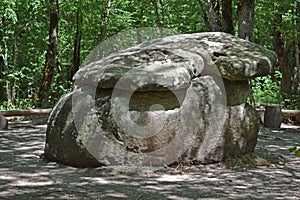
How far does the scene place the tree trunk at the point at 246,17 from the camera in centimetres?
869

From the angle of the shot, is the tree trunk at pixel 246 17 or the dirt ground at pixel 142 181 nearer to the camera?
the dirt ground at pixel 142 181

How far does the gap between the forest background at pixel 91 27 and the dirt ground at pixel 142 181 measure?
24.3 feet

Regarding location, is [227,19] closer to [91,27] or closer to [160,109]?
[160,109]

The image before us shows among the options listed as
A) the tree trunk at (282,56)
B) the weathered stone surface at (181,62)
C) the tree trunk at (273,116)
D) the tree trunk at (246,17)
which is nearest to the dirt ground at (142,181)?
the weathered stone surface at (181,62)

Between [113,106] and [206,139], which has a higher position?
[113,106]

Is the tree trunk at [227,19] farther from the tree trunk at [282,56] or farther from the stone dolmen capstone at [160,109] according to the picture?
the tree trunk at [282,56]

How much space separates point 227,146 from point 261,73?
109cm

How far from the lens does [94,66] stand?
577 cm

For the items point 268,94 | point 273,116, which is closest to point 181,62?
point 273,116

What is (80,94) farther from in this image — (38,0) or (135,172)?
(38,0)

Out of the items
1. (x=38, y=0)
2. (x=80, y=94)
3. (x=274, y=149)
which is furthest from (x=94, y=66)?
(x=38, y=0)

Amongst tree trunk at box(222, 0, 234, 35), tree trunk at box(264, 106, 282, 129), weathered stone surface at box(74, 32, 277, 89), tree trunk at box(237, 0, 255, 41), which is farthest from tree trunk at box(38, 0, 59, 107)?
weathered stone surface at box(74, 32, 277, 89)

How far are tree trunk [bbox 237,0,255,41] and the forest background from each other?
345 centimetres

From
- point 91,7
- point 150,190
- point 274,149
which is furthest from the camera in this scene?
point 91,7
